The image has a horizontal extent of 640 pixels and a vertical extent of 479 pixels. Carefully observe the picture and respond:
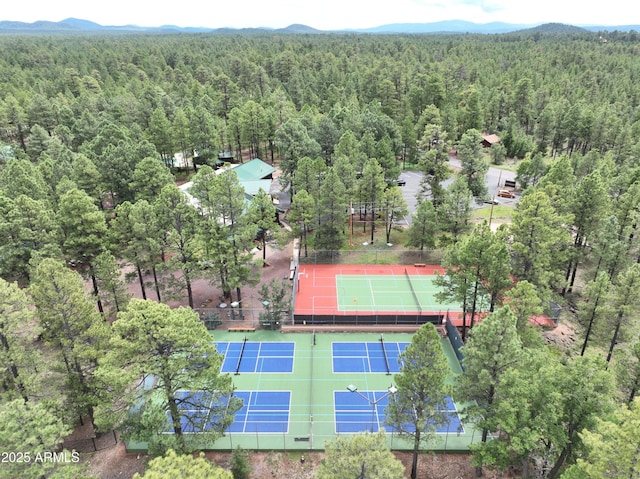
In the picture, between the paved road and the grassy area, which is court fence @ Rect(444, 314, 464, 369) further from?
the grassy area

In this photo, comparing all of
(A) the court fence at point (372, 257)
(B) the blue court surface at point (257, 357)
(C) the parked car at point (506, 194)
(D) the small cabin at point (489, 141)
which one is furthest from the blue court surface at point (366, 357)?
(D) the small cabin at point (489, 141)

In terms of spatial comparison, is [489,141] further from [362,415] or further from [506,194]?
[362,415]

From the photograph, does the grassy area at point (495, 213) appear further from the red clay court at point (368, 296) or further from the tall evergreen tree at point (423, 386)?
the tall evergreen tree at point (423, 386)

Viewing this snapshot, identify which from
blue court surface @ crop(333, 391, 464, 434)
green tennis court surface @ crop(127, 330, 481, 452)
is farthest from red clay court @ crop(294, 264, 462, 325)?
blue court surface @ crop(333, 391, 464, 434)

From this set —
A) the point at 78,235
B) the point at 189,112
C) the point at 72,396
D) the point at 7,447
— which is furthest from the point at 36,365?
the point at 189,112

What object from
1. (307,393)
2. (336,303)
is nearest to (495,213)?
(336,303)
